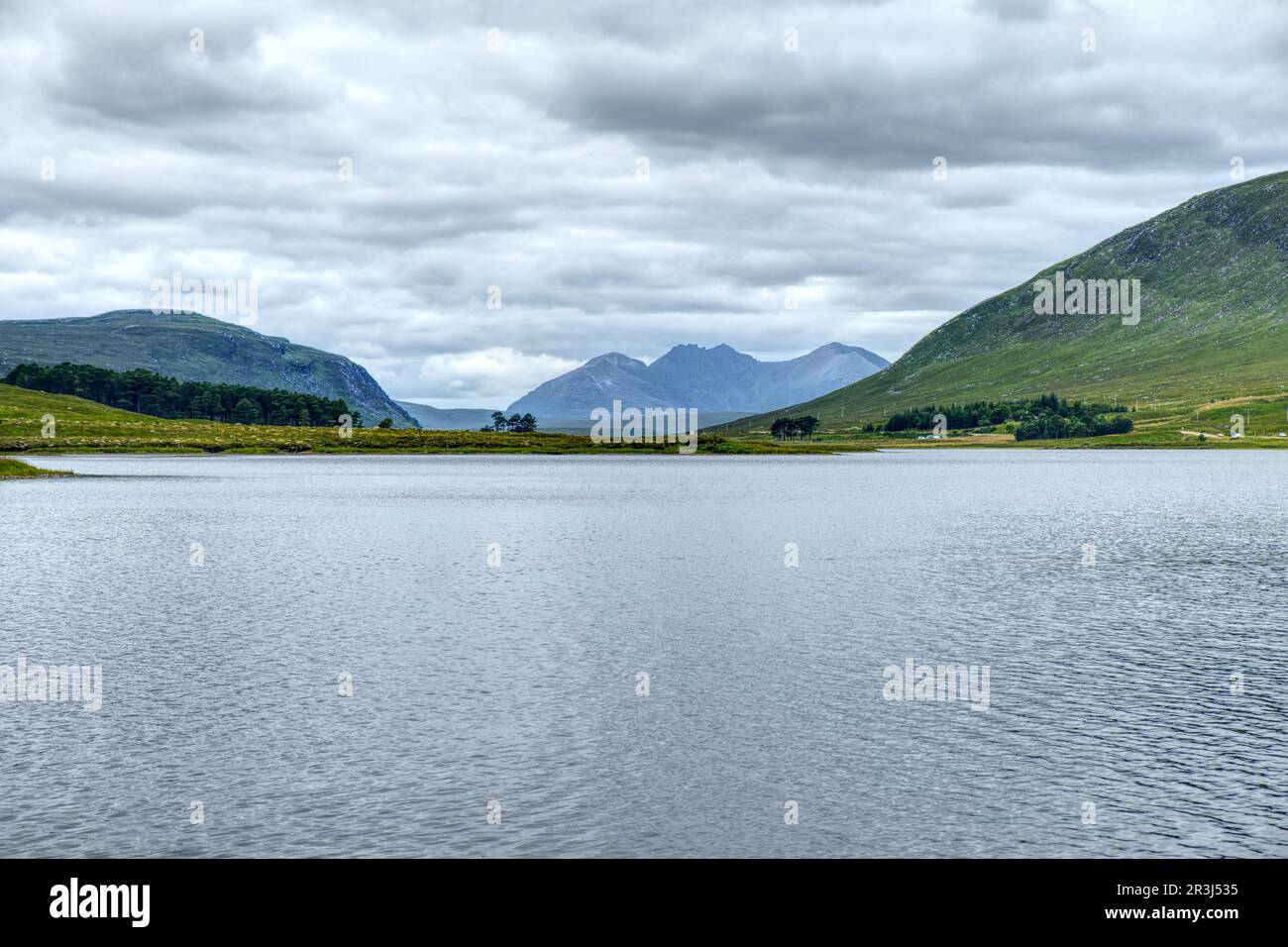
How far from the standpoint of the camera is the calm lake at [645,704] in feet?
93.8

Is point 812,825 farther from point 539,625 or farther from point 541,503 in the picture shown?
point 541,503

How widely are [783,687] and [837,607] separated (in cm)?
2220

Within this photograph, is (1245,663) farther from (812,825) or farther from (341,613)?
(341,613)

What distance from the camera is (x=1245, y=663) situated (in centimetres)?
4784

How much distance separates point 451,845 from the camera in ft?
89.2

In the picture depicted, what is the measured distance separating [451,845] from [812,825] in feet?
30.0

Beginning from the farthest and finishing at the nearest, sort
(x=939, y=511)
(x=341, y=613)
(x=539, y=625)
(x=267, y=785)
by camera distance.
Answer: (x=939, y=511) < (x=341, y=613) < (x=539, y=625) < (x=267, y=785)

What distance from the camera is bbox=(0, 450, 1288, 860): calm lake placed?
28578 millimetres

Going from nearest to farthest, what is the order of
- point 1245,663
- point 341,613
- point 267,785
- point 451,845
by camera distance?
point 451,845
point 267,785
point 1245,663
point 341,613

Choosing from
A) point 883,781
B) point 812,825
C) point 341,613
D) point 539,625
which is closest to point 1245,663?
point 883,781

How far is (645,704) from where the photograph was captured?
41938 millimetres

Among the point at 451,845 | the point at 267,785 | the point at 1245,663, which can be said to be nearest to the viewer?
the point at 451,845
